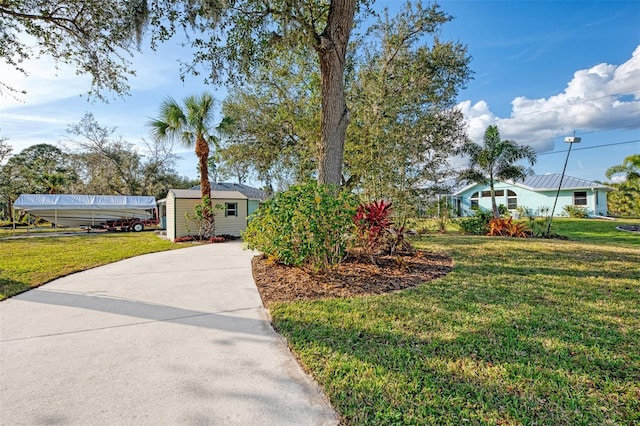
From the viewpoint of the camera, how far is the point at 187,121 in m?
11.4

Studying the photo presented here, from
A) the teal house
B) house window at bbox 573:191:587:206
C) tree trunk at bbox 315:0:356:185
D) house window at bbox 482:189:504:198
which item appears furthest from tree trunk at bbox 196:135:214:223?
house window at bbox 573:191:587:206

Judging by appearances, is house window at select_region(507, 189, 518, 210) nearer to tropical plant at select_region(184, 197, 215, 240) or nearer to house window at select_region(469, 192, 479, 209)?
house window at select_region(469, 192, 479, 209)

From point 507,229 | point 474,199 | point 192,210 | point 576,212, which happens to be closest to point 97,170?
point 192,210

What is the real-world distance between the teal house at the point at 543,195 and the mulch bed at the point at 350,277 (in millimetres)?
15931

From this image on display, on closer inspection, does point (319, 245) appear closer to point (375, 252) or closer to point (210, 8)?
point (375, 252)

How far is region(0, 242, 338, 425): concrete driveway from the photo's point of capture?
1751 millimetres

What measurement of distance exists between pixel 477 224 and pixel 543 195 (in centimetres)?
1406

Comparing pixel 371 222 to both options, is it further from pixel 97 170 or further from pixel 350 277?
pixel 97 170

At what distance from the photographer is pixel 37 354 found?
2.48 meters

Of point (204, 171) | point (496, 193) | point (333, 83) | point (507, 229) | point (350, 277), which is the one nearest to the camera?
point (350, 277)

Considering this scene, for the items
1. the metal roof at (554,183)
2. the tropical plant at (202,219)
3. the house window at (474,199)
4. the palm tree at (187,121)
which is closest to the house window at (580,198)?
the metal roof at (554,183)

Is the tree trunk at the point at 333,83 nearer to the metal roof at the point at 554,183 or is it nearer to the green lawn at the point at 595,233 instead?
the green lawn at the point at 595,233

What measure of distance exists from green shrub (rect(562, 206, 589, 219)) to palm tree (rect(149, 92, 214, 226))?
80.8ft

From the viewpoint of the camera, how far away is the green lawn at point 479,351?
1727 millimetres
